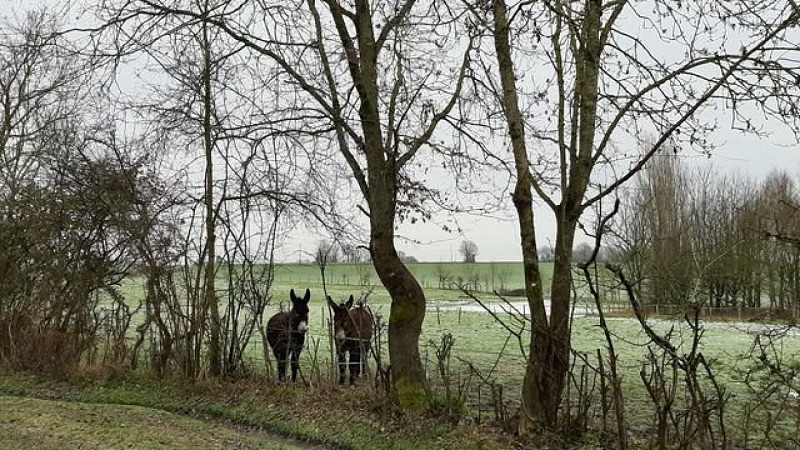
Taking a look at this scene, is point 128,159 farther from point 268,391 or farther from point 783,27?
point 783,27

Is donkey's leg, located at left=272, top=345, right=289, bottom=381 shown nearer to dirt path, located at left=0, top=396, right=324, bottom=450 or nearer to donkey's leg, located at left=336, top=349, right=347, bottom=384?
donkey's leg, located at left=336, top=349, right=347, bottom=384

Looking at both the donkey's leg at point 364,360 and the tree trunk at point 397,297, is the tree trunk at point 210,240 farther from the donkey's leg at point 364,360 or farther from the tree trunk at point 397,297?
the tree trunk at point 397,297

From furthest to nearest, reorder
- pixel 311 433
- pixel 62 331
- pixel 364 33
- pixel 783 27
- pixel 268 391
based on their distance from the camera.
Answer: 1. pixel 62 331
2. pixel 268 391
3. pixel 364 33
4. pixel 311 433
5. pixel 783 27

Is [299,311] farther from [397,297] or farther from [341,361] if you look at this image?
[397,297]

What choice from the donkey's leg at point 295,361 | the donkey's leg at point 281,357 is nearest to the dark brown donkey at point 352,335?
the donkey's leg at point 295,361

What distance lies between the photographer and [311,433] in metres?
7.80

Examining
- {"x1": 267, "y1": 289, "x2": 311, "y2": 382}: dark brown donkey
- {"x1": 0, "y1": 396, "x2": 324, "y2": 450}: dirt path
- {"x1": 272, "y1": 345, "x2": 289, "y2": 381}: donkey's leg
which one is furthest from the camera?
{"x1": 267, "y1": 289, "x2": 311, "y2": 382}: dark brown donkey

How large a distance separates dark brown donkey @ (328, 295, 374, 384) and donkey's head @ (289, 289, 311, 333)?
2.75ft

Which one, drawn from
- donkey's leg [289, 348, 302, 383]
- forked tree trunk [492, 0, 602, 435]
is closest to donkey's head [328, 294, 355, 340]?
donkey's leg [289, 348, 302, 383]

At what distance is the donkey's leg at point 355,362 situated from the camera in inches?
371

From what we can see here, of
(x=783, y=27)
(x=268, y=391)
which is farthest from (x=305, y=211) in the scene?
(x=783, y=27)

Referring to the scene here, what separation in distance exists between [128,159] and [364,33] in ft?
16.2

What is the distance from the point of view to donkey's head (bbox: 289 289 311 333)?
1072cm

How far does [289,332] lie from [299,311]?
43 centimetres
